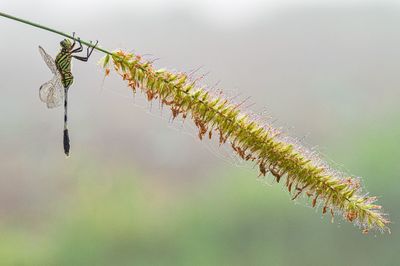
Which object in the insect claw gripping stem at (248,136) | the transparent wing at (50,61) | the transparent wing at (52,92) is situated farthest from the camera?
the transparent wing at (52,92)

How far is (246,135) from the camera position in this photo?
1.25m

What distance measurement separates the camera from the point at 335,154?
13828mm

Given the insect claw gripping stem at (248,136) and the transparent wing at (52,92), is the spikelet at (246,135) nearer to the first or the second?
the insect claw gripping stem at (248,136)

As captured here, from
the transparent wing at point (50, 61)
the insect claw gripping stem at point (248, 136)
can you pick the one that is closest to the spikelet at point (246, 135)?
the insect claw gripping stem at point (248, 136)

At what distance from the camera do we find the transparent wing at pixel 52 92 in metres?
1.43

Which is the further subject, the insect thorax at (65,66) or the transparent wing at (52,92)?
the transparent wing at (52,92)

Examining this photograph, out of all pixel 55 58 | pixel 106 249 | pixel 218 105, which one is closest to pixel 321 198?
pixel 218 105

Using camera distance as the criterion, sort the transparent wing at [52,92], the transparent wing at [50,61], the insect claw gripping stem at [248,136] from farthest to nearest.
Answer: the transparent wing at [52,92] < the transparent wing at [50,61] < the insect claw gripping stem at [248,136]

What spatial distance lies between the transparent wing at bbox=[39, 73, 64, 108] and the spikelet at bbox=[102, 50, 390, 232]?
0.22 metres

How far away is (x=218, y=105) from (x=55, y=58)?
28cm

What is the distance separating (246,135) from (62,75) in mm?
317

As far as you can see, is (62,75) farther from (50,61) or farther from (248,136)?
(248,136)

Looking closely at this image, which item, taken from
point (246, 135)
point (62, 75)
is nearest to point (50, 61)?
point (62, 75)

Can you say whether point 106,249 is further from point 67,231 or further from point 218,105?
point 218,105
